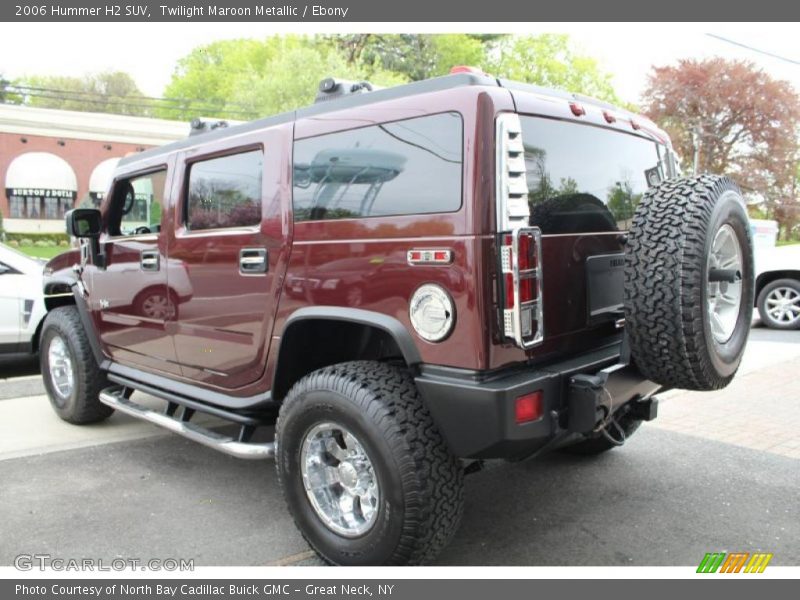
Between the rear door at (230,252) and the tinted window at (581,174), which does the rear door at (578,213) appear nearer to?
the tinted window at (581,174)

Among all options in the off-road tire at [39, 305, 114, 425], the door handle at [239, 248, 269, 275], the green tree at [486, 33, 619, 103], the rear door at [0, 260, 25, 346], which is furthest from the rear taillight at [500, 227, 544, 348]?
the green tree at [486, 33, 619, 103]

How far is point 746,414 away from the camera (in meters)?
5.55

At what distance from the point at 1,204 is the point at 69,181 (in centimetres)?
340

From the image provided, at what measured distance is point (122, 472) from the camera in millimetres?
4262

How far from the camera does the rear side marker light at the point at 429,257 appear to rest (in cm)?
262

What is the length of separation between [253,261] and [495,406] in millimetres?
1567

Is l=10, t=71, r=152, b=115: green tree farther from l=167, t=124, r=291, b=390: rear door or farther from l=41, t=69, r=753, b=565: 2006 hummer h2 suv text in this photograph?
l=41, t=69, r=753, b=565: 2006 hummer h2 suv text

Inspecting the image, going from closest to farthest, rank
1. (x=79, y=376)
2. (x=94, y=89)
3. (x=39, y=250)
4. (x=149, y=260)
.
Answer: (x=149, y=260)
(x=79, y=376)
(x=39, y=250)
(x=94, y=89)

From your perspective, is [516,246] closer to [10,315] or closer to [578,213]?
[578,213]

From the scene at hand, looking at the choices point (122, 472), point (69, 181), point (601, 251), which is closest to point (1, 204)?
point (69, 181)

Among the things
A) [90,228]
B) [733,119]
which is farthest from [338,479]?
[733,119]

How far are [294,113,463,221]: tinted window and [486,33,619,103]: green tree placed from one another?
134ft

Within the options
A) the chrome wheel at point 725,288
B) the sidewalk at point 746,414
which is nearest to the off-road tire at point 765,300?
the sidewalk at point 746,414

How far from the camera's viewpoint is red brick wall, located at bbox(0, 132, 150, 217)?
32.3m
